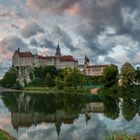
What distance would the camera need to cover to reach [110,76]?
118125 millimetres

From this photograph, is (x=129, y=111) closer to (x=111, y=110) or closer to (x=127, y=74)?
(x=111, y=110)

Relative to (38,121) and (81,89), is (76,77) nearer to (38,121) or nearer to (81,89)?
A: (81,89)

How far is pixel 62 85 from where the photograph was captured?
5458 inches

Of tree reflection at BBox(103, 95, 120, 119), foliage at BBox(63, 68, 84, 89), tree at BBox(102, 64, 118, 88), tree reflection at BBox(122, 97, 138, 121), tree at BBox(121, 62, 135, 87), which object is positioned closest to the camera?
tree reflection at BBox(122, 97, 138, 121)

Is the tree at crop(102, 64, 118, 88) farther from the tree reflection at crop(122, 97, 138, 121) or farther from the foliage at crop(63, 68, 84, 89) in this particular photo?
the tree reflection at crop(122, 97, 138, 121)

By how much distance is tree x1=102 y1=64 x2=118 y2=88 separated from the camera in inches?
4631

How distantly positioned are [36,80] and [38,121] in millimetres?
151363

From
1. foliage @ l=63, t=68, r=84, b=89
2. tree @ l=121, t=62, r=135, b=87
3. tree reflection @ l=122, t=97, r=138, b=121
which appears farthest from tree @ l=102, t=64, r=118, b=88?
Result: tree reflection @ l=122, t=97, r=138, b=121

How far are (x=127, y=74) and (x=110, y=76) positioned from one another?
6780 mm

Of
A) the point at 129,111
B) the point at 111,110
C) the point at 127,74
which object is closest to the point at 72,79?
the point at 127,74

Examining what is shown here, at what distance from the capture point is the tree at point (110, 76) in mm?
117625

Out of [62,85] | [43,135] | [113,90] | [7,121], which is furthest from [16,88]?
[43,135]

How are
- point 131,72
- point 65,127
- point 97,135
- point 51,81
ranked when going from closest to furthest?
1. point 97,135
2. point 65,127
3. point 131,72
4. point 51,81

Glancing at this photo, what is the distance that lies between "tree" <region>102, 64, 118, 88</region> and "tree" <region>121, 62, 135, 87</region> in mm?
3971
